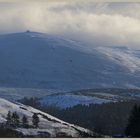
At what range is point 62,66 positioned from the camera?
29.9 metres

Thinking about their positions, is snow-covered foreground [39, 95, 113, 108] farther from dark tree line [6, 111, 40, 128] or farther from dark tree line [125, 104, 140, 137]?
dark tree line [125, 104, 140, 137]

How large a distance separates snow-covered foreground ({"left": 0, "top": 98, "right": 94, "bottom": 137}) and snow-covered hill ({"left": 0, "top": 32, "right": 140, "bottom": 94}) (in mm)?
2960

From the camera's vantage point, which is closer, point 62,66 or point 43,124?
point 43,124

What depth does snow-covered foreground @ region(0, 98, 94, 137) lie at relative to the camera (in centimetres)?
1677

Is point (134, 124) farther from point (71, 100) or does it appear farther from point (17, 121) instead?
point (71, 100)

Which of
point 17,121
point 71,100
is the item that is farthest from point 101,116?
point 71,100

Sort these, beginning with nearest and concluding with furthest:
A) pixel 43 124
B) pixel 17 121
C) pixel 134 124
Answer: pixel 17 121 < pixel 134 124 < pixel 43 124

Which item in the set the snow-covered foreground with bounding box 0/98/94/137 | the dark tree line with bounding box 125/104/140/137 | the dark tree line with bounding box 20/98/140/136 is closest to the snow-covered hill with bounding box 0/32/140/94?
the dark tree line with bounding box 20/98/140/136

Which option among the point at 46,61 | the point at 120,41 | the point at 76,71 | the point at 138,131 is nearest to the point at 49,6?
the point at 120,41

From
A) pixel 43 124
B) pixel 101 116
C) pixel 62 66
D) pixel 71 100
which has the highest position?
pixel 62 66

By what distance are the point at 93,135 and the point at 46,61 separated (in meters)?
19.8

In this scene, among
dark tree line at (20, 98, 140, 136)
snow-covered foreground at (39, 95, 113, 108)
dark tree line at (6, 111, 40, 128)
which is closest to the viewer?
dark tree line at (6, 111, 40, 128)

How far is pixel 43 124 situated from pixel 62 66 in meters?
12.4

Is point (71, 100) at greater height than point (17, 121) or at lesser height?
greater
